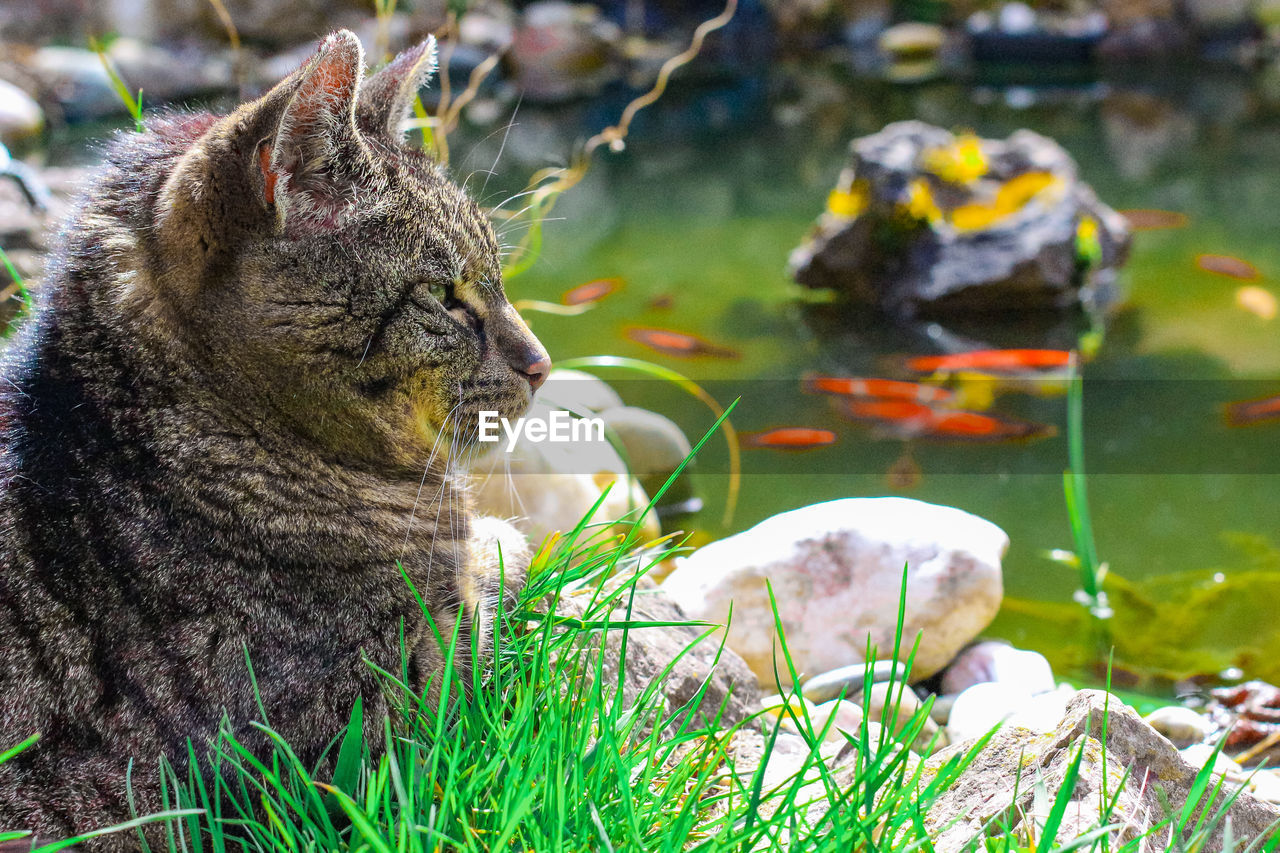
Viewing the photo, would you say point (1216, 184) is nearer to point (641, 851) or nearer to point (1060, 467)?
point (1060, 467)

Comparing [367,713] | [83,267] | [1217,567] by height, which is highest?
[83,267]

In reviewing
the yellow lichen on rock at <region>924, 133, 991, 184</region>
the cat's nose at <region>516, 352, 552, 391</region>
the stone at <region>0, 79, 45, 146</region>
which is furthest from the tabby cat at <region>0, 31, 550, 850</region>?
the stone at <region>0, 79, 45, 146</region>

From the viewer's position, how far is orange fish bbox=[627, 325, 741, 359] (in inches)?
198

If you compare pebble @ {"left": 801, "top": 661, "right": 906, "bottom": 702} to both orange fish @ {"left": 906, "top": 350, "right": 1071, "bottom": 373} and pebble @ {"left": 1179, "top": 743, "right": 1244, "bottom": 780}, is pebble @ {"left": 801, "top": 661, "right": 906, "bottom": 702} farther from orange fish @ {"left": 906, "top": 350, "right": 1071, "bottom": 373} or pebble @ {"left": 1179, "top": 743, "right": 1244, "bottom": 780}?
orange fish @ {"left": 906, "top": 350, "right": 1071, "bottom": 373}

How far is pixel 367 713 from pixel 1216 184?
7486 millimetres

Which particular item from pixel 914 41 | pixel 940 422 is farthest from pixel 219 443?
pixel 914 41

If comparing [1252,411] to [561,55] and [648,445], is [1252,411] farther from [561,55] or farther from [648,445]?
[561,55]

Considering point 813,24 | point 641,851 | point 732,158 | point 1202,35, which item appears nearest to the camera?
point 641,851

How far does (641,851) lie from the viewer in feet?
4.50

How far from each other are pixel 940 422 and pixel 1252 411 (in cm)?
125

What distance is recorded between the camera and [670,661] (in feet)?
6.39

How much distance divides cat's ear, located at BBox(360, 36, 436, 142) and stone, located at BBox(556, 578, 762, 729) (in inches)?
33.8

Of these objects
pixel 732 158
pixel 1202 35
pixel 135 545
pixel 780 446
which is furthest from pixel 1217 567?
pixel 1202 35

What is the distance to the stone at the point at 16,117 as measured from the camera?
299 inches
